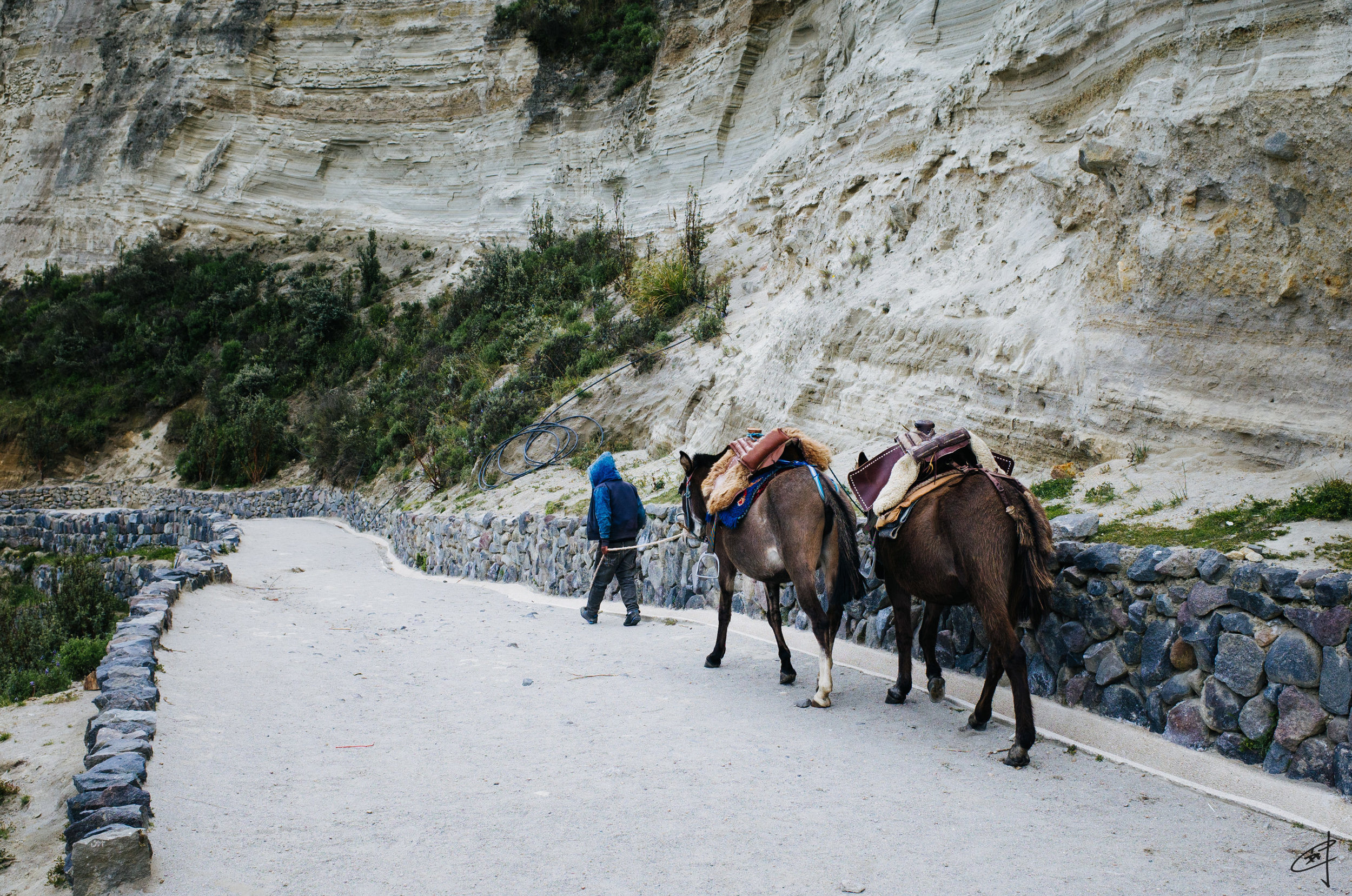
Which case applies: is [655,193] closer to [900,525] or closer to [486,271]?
[486,271]

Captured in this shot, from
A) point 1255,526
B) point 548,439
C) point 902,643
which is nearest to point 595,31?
point 548,439

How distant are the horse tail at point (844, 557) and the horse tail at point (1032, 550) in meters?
1.35

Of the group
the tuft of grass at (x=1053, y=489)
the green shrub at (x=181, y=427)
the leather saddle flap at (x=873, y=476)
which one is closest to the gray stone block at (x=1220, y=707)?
the leather saddle flap at (x=873, y=476)

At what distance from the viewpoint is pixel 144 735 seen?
4812mm

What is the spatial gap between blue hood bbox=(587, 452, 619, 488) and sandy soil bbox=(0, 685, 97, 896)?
199 inches

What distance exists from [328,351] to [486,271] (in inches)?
372

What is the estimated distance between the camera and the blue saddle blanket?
21.3 ft

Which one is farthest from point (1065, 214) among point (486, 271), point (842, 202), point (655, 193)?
point (486, 271)

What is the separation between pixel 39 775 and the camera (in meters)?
5.16

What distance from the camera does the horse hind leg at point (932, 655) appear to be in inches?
236

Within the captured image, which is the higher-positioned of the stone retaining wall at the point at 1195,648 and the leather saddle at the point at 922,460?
the leather saddle at the point at 922,460

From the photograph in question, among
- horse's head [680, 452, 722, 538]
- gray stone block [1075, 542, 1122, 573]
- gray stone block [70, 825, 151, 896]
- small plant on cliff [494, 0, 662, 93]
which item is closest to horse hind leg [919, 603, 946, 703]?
gray stone block [1075, 542, 1122, 573]

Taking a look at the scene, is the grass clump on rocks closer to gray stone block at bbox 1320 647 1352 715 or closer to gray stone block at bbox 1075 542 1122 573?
gray stone block at bbox 1075 542 1122 573

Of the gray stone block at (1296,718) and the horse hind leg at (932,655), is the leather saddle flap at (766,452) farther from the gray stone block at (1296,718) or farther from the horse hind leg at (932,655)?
the gray stone block at (1296,718)
